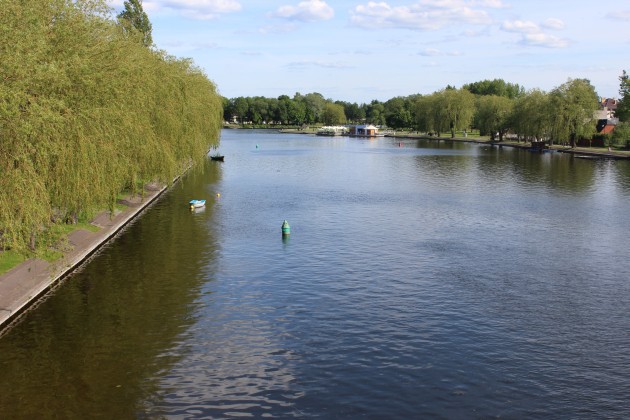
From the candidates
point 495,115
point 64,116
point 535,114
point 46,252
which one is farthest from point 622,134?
point 46,252

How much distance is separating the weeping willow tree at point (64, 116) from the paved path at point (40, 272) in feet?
5.79

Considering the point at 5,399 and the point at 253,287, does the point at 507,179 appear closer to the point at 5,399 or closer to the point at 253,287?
the point at 253,287

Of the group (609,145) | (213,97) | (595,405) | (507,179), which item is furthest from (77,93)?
(609,145)

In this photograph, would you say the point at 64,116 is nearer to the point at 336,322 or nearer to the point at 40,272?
the point at 40,272

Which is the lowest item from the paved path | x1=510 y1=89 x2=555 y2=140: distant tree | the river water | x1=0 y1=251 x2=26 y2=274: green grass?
the river water

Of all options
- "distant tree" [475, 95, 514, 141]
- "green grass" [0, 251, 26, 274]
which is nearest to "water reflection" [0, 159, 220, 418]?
"green grass" [0, 251, 26, 274]

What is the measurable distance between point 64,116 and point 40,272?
8707mm

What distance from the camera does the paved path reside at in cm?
2627

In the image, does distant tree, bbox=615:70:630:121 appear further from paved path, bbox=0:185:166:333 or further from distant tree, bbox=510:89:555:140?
paved path, bbox=0:185:166:333

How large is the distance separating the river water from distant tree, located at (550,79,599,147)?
266ft

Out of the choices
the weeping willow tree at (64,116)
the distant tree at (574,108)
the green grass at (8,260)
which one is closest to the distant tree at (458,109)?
the distant tree at (574,108)

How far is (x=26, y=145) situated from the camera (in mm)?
23000

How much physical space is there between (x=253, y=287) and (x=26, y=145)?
13.3m

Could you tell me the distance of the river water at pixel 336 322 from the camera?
19484 millimetres
